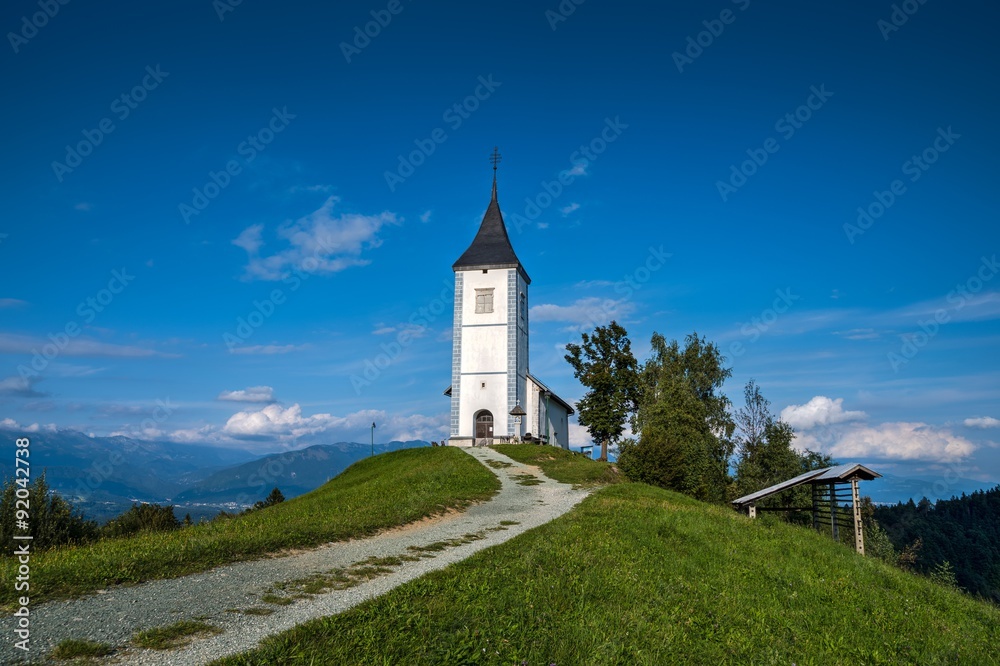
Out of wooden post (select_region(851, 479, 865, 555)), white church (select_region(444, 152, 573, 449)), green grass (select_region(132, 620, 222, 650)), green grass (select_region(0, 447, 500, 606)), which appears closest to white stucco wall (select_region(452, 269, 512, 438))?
white church (select_region(444, 152, 573, 449))

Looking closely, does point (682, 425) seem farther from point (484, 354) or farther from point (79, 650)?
point (79, 650)

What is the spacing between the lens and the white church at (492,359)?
4484 cm

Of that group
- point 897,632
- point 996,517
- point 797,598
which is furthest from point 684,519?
point 996,517

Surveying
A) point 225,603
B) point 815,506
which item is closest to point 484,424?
point 815,506

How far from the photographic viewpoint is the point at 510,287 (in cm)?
4638

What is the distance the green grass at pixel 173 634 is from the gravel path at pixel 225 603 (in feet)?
0.35

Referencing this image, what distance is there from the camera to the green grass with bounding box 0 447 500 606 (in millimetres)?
8750

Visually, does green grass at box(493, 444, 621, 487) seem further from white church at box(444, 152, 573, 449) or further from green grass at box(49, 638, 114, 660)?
green grass at box(49, 638, 114, 660)

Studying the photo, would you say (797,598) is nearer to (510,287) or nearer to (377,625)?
(377,625)

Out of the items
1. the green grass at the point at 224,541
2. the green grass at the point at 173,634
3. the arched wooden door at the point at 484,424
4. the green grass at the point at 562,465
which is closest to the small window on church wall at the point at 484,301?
the arched wooden door at the point at 484,424

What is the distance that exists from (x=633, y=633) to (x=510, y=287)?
38.1 m

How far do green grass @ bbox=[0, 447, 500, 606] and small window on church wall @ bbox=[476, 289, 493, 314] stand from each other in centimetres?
2183

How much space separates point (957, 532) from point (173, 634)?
11092 cm

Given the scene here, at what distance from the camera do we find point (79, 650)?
6.34 metres
